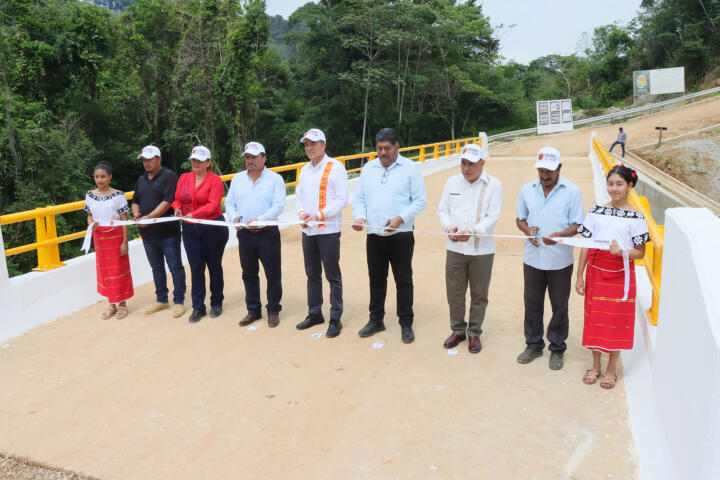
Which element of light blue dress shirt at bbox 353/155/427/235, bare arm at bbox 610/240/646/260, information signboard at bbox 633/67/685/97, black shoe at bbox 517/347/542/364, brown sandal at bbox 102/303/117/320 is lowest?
black shoe at bbox 517/347/542/364

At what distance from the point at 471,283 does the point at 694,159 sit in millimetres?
25417

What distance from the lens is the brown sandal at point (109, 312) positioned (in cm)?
595

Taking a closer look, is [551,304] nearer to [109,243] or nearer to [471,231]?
[471,231]

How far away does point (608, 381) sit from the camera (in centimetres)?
410

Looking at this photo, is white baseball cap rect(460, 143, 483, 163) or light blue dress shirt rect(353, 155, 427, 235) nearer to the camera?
white baseball cap rect(460, 143, 483, 163)

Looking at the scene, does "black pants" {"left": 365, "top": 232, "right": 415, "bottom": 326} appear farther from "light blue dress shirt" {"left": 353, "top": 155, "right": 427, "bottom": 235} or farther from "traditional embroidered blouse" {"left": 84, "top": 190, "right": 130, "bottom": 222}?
"traditional embroidered blouse" {"left": 84, "top": 190, "right": 130, "bottom": 222}

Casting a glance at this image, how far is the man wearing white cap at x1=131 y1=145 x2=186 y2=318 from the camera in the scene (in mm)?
5898

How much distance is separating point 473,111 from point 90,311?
4235 centimetres

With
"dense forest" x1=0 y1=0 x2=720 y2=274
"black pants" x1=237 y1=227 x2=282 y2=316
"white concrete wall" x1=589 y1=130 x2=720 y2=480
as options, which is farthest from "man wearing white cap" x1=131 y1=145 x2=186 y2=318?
"dense forest" x1=0 y1=0 x2=720 y2=274

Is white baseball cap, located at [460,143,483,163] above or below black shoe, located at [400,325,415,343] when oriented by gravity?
above

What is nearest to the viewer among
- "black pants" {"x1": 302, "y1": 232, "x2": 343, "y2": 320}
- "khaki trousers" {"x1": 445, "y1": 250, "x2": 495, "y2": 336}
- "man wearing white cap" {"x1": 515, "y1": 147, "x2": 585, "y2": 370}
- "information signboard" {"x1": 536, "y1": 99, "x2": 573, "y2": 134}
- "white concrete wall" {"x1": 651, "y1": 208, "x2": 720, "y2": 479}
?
"white concrete wall" {"x1": 651, "y1": 208, "x2": 720, "y2": 479}

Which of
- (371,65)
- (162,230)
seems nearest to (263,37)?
(371,65)

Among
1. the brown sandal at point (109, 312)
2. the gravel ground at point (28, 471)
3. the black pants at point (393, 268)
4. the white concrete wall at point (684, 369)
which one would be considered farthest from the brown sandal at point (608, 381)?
the brown sandal at point (109, 312)

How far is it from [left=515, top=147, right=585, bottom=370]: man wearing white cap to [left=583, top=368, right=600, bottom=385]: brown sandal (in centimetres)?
26
